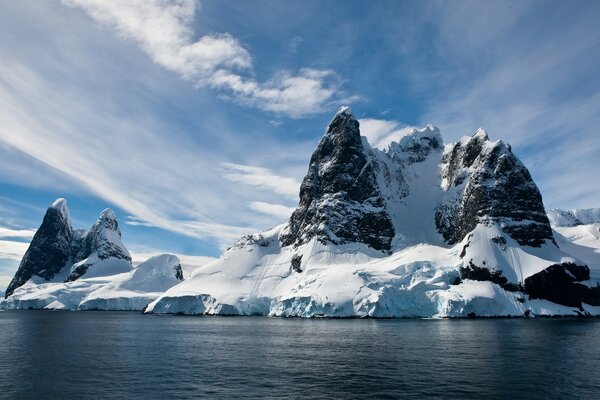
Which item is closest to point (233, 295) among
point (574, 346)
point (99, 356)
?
point (99, 356)

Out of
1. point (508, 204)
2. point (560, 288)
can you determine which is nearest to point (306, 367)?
point (560, 288)

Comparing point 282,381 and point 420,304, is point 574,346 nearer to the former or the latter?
point 282,381

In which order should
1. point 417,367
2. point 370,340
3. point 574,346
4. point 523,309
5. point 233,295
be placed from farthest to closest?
point 233,295 → point 523,309 → point 370,340 → point 574,346 → point 417,367

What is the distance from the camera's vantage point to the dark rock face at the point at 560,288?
5881 inches

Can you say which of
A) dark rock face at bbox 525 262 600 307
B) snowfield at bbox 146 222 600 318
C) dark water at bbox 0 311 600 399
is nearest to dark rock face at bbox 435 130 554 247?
snowfield at bbox 146 222 600 318

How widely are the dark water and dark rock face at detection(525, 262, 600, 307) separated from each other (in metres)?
69.6

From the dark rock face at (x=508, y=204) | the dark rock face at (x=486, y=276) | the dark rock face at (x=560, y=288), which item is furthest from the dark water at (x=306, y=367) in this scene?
the dark rock face at (x=508, y=204)

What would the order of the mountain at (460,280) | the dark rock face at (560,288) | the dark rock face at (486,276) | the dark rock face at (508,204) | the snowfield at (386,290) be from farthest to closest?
the dark rock face at (508,204) → the dark rock face at (486,276) → the dark rock face at (560,288) → the mountain at (460,280) → the snowfield at (386,290)

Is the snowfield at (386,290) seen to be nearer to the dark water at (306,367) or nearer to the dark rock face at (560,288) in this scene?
the dark rock face at (560,288)

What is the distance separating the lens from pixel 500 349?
6550 cm

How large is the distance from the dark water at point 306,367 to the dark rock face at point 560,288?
69584 millimetres

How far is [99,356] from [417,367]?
135 feet

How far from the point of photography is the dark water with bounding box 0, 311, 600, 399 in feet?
134

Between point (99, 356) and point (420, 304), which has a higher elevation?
point (420, 304)
